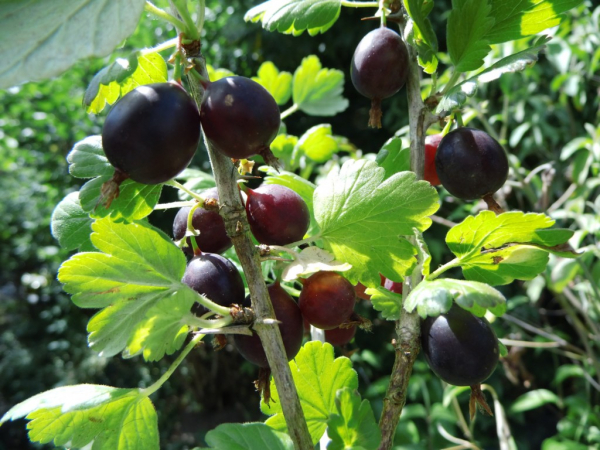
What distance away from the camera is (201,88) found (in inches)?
15.6

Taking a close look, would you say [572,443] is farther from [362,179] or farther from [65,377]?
[65,377]

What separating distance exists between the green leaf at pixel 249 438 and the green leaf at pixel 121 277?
0.38 ft

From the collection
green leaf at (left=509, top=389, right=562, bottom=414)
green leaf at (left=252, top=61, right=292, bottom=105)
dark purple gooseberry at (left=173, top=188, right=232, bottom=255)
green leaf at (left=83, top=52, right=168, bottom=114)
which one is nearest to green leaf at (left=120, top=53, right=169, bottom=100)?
green leaf at (left=83, top=52, right=168, bottom=114)

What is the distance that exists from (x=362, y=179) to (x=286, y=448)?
224 millimetres

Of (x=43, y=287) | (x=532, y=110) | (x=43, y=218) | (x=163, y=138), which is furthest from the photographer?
(x=43, y=287)

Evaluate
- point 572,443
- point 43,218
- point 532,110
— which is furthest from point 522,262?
point 43,218

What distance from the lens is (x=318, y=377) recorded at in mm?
462

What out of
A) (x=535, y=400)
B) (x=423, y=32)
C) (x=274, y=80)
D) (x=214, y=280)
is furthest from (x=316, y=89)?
(x=535, y=400)

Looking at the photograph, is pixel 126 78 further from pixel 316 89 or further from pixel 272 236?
pixel 316 89

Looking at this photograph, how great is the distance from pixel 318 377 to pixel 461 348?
5.0 inches

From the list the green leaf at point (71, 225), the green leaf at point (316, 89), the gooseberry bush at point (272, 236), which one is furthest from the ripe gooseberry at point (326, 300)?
the green leaf at point (316, 89)

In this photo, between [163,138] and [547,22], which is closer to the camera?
[163,138]

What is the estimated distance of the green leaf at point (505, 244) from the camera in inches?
16.3

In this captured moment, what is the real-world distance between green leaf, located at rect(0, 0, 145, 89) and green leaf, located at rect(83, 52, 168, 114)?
66 mm
